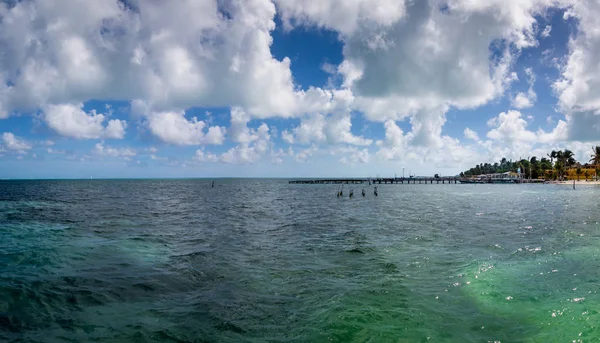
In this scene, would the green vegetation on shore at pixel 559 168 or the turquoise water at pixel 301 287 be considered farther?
the green vegetation on shore at pixel 559 168

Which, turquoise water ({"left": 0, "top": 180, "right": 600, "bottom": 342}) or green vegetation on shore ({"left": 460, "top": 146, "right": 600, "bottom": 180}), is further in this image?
green vegetation on shore ({"left": 460, "top": 146, "right": 600, "bottom": 180})

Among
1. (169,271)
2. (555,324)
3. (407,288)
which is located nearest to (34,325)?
(169,271)

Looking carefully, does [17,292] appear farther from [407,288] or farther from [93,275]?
[407,288]

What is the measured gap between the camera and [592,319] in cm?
1109

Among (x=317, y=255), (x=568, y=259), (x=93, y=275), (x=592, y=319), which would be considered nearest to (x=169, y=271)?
(x=93, y=275)

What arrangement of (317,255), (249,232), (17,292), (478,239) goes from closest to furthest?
(17,292) < (317,255) < (478,239) < (249,232)

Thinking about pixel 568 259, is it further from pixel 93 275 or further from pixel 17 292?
pixel 17 292

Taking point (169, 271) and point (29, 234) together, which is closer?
point (169, 271)

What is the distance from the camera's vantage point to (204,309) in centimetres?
1244

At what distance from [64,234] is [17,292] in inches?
655

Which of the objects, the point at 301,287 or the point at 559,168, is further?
the point at 559,168

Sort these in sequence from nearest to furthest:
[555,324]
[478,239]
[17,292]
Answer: [555,324]
[17,292]
[478,239]

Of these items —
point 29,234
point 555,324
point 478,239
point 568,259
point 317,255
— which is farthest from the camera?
point 29,234

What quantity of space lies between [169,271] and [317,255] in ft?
28.6
